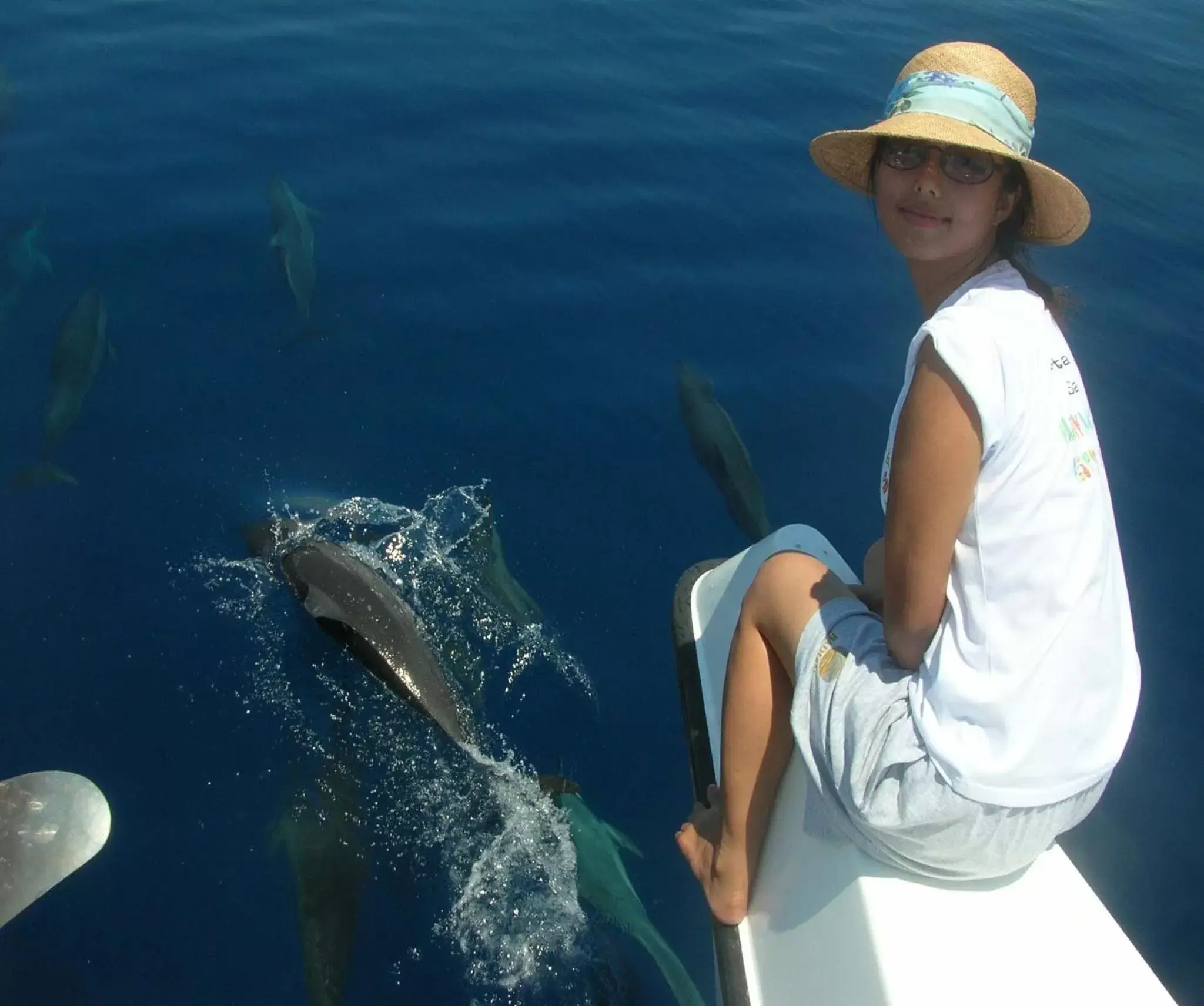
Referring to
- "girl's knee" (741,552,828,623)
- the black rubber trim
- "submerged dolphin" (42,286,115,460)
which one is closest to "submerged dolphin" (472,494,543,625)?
the black rubber trim

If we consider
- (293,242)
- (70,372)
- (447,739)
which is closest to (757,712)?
(447,739)

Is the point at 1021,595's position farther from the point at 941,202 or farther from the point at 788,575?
the point at 941,202

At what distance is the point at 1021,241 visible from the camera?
2.76 metres

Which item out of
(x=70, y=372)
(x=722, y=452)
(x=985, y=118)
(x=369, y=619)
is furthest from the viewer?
(x=70, y=372)

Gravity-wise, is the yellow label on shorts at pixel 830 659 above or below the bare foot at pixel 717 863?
above

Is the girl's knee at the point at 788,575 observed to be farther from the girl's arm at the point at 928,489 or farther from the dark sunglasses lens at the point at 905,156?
the dark sunglasses lens at the point at 905,156

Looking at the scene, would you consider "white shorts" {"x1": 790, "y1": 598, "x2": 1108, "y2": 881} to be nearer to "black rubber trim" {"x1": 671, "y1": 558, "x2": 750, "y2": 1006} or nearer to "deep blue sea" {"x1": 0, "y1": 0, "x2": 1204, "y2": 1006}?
"deep blue sea" {"x1": 0, "y1": 0, "x2": 1204, "y2": 1006}

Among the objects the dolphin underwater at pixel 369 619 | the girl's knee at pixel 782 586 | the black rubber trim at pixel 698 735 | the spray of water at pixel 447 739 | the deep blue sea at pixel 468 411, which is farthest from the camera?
the dolphin underwater at pixel 369 619

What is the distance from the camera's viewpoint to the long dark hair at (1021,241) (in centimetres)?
255

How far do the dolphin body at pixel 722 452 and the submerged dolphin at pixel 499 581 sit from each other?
3.79ft

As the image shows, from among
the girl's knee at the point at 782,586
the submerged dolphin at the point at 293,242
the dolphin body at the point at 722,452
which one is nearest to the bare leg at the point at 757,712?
the girl's knee at the point at 782,586

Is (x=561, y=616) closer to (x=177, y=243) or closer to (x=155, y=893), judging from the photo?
(x=155, y=893)

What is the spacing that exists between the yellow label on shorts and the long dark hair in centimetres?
92

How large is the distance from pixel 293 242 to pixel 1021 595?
5459 millimetres
